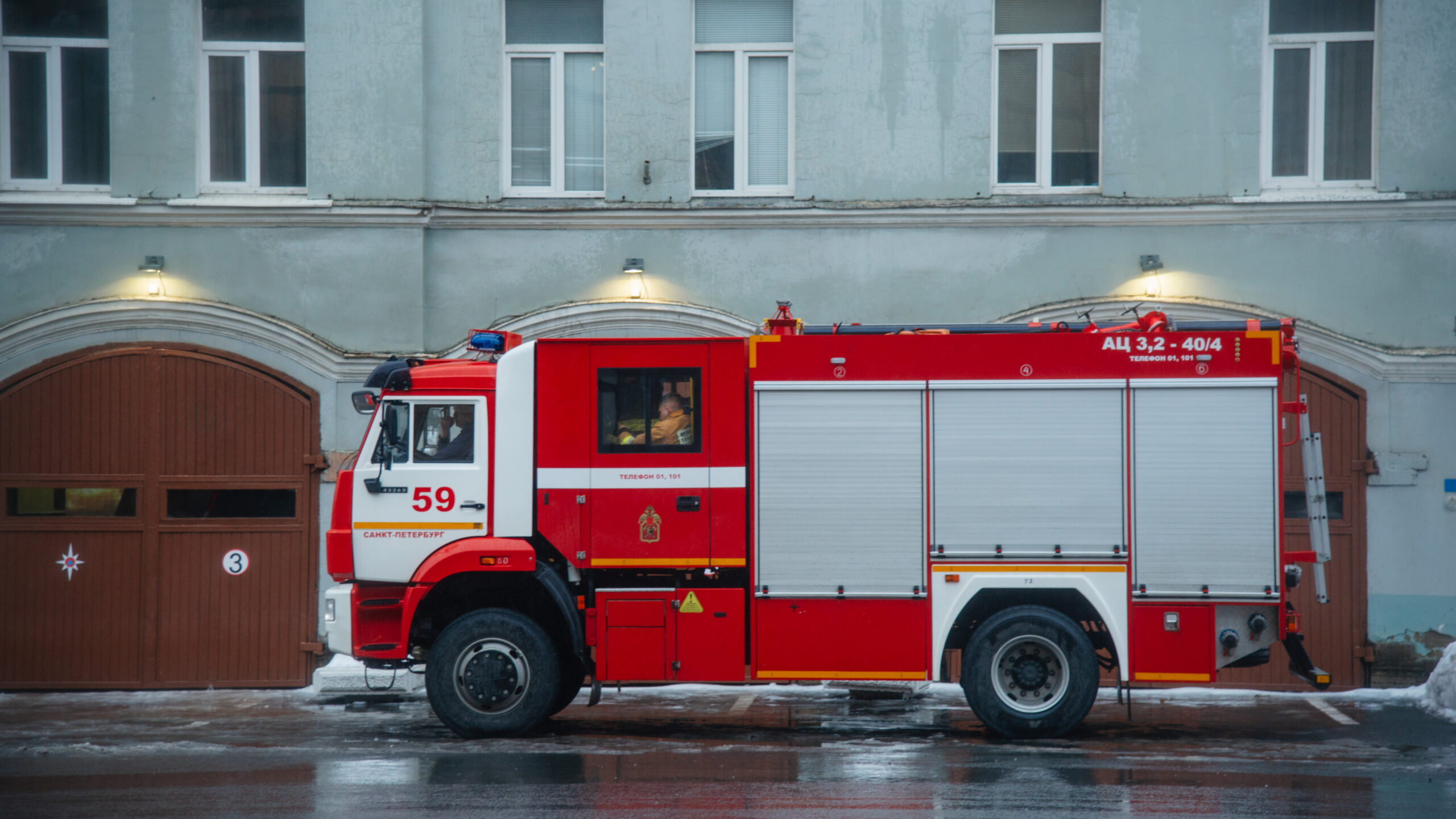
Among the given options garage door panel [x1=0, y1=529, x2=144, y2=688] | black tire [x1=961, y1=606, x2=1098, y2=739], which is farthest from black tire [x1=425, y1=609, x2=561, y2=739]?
A: garage door panel [x1=0, y1=529, x2=144, y2=688]

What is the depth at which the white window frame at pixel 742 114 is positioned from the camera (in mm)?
12617

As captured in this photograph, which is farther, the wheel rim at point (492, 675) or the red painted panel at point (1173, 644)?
the wheel rim at point (492, 675)

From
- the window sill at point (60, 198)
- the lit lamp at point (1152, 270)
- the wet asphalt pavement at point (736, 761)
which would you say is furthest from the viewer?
the window sill at point (60, 198)

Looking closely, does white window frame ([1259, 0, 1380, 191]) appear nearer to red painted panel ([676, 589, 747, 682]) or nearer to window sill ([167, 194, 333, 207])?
red painted panel ([676, 589, 747, 682])

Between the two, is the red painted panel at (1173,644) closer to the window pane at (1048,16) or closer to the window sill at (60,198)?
the window pane at (1048,16)

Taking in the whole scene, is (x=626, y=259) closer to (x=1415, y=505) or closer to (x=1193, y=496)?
(x=1193, y=496)

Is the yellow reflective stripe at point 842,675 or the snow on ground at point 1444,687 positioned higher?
the yellow reflective stripe at point 842,675

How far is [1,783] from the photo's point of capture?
8.03m

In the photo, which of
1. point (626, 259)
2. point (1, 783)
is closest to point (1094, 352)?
point (626, 259)

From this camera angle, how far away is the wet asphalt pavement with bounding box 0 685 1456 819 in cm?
714

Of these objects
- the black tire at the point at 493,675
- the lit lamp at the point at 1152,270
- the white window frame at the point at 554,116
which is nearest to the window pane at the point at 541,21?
the white window frame at the point at 554,116

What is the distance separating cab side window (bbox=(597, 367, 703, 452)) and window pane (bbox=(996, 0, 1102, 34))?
6089mm

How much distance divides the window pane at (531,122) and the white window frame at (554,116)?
0.04m

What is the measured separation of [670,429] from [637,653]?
5.68 ft
